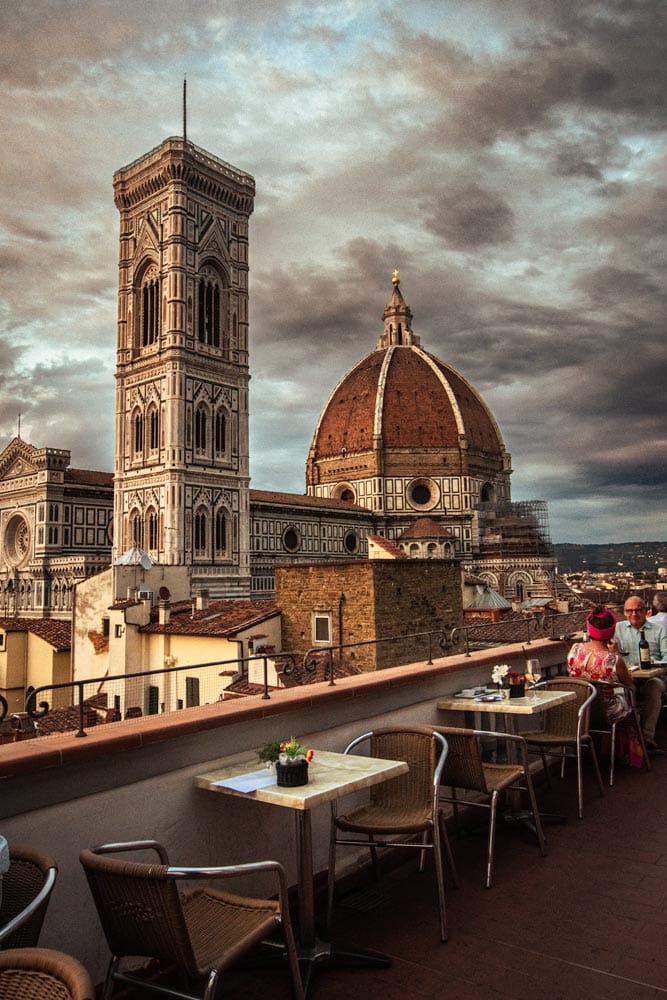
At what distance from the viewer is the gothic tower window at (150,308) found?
1860 inches

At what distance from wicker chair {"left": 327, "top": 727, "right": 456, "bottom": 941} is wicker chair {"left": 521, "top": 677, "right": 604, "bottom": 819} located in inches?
57.5

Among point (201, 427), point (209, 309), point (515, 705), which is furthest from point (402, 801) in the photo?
point (209, 309)

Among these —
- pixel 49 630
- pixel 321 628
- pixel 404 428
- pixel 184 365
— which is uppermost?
pixel 404 428

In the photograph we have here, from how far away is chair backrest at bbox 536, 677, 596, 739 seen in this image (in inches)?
223

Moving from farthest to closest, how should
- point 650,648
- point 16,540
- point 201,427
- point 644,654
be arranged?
point 16,540 < point 201,427 < point 650,648 < point 644,654

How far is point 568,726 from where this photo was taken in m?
5.76

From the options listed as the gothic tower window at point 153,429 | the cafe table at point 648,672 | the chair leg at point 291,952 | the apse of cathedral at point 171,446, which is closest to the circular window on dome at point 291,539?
the apse of cathedral at point 171,446

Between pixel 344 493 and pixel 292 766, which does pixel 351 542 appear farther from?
pixel 292 766

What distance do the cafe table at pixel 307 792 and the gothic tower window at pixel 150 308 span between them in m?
45.6

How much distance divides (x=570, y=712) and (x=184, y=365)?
41.8 metres

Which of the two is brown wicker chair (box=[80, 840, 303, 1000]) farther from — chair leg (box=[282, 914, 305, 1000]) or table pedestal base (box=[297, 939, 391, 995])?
table pedestal base (box=[297, 939, 391, 995])

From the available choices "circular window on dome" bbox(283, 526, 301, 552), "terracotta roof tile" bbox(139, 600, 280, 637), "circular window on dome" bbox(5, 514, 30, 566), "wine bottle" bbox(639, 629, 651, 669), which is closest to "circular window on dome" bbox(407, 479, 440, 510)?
"circular window on dome" bbox(283, 526, 301, 552)

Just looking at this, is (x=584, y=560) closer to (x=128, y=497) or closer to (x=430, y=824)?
(x=128, y=497)

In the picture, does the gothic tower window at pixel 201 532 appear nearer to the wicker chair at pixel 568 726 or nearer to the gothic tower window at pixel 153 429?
the gothic tower window at pixel 153 429
